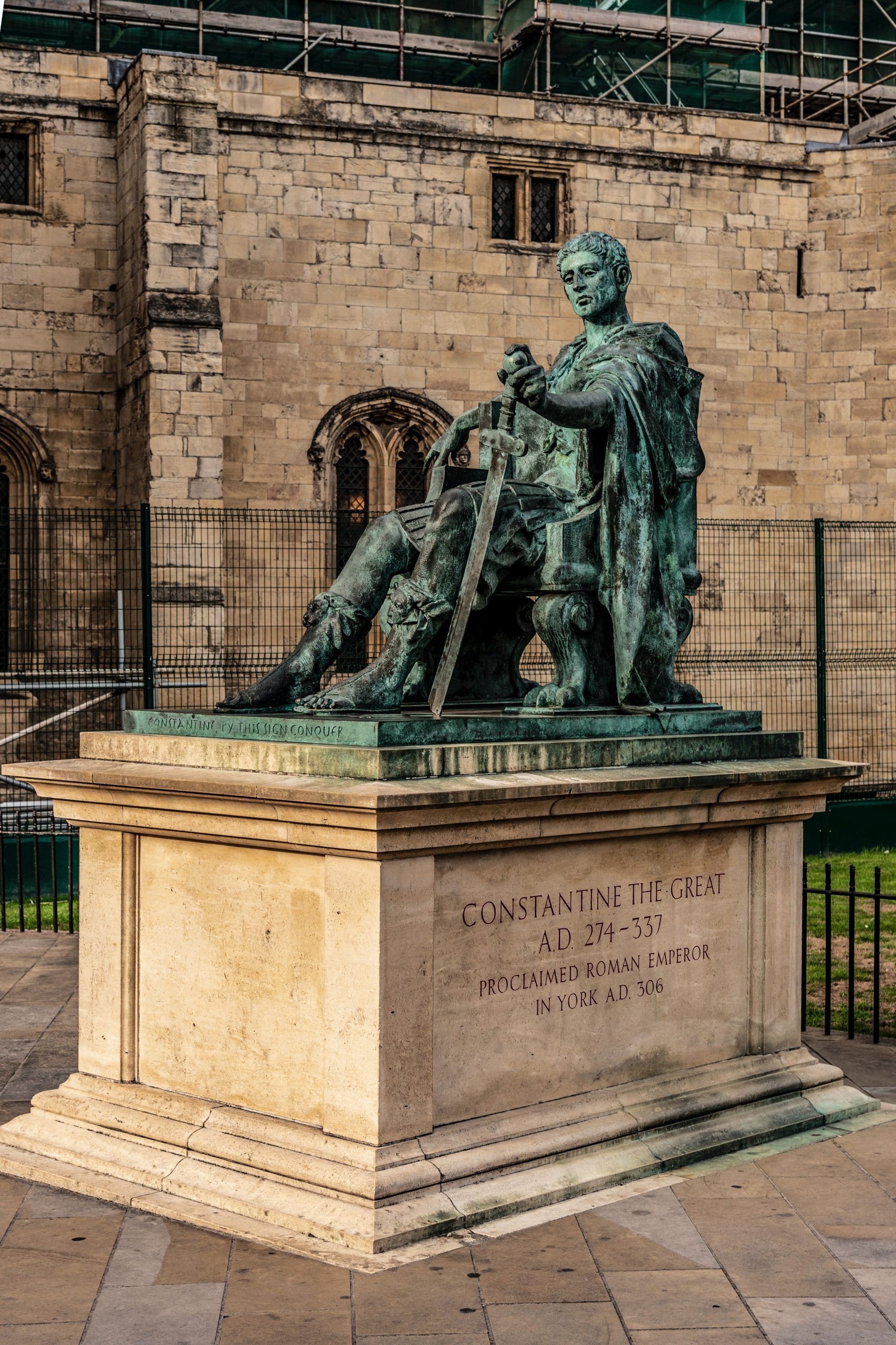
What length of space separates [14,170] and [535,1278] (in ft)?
58.2

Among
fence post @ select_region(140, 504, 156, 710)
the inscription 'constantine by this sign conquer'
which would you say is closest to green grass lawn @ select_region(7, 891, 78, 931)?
fence post @ select_region(140, 504, 156, 710)

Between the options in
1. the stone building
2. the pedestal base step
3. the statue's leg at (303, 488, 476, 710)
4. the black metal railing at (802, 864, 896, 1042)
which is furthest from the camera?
the stone building

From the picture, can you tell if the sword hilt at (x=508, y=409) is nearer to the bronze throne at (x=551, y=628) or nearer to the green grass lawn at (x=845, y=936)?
the bronze throne at (x=551, y=628)

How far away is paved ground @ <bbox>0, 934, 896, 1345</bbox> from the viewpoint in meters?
4.34

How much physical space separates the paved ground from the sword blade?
6.00ft

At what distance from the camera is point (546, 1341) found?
14.0ft

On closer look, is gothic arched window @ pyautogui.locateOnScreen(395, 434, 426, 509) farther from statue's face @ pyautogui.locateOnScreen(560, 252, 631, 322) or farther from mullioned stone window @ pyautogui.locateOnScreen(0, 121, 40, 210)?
statue's face @ pyautogui.locateOnScreen(560, 252, 631, 322)

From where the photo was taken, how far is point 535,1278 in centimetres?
469

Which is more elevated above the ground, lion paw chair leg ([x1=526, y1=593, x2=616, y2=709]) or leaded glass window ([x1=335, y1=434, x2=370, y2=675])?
leaded glass window ([x1=335, y1=434, x2=370, y2=675])

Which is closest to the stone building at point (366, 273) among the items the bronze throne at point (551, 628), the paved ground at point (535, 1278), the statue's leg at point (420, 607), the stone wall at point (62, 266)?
the stone wall at point (62, 266)

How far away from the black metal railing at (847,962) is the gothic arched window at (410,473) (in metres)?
8.85

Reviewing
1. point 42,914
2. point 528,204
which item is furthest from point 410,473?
point 42,914

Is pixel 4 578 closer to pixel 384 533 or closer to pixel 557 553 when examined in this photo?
pixel 384 533

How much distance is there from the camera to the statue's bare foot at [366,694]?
18.7 feet
